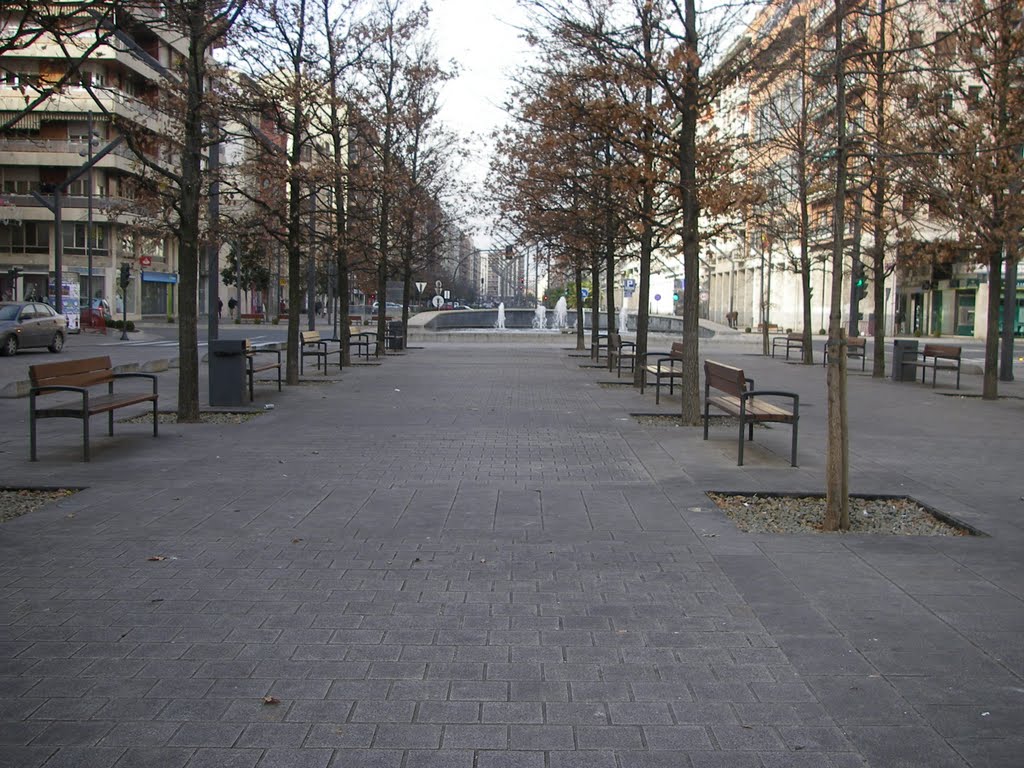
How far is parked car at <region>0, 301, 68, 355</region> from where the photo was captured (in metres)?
28.8

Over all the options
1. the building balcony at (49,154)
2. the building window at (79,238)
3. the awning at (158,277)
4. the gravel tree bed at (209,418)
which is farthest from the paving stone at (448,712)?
the awning at (158,277)

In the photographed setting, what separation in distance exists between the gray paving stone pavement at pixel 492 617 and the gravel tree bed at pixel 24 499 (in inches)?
8.9

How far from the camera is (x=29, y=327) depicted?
29344 millimetres

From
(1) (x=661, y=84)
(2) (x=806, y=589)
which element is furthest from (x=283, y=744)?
(1) (x=661, y=84)

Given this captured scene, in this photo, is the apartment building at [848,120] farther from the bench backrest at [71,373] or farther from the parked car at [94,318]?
the parked car at [94,318]

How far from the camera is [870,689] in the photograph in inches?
165

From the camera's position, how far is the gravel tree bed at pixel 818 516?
24.1 ft

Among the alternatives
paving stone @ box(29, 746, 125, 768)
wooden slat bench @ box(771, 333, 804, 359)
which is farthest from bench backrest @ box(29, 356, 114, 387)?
wooden slat bench @ box(771, 333, 804, 359)

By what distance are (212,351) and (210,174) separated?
2643 millimetres

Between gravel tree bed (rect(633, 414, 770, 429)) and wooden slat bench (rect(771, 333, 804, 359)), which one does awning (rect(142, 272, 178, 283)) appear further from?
gravel tree bed (rect(633, 414, 770, 429))

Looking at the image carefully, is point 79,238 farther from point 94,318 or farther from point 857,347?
point 857,347

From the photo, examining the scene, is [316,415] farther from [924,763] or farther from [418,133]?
[418,133]

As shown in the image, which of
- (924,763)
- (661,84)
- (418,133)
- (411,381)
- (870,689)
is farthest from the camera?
(418,133)

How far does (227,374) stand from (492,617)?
35.0 ft
